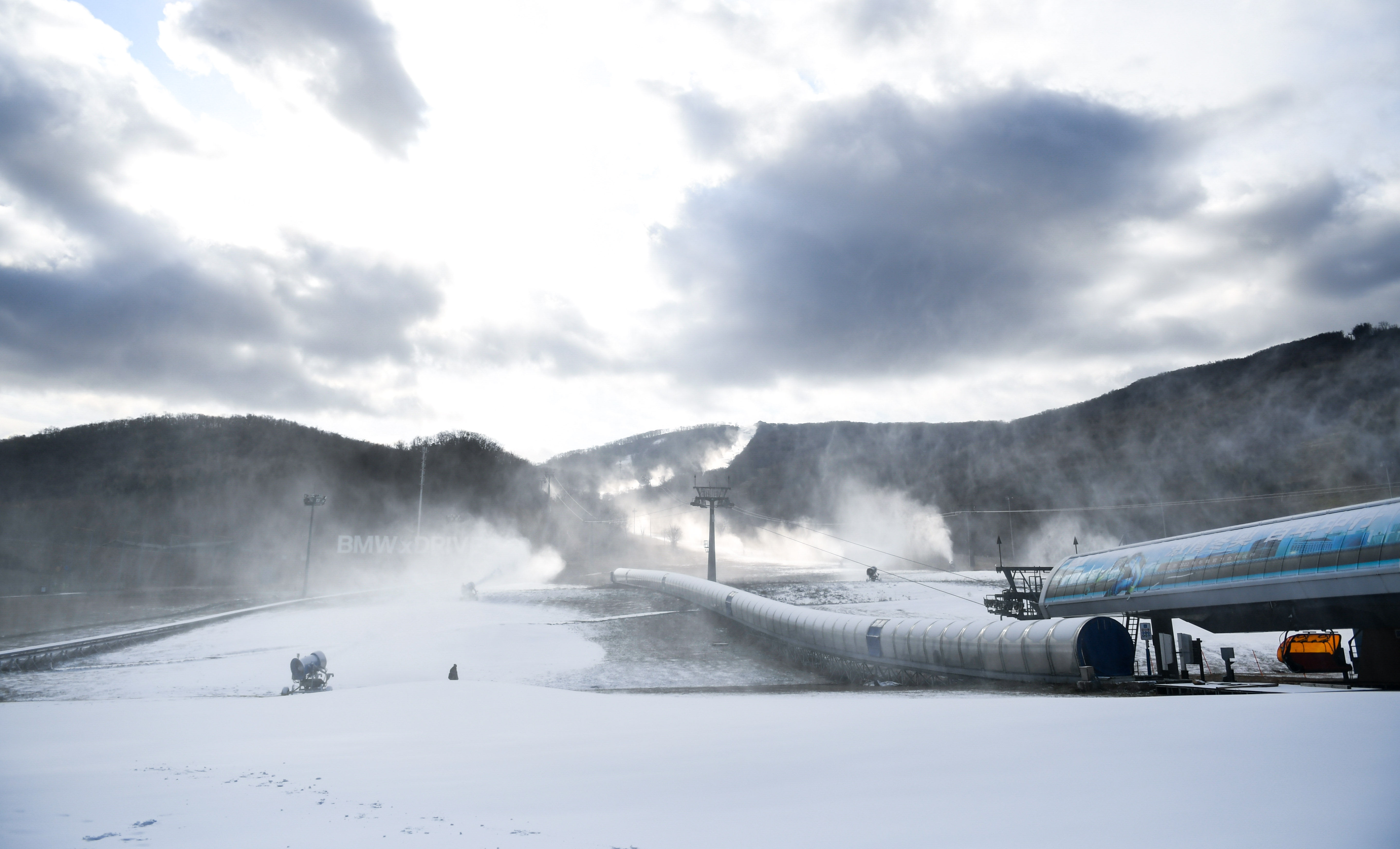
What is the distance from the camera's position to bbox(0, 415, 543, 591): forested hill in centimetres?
8950

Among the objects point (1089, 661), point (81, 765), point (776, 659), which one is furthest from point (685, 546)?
point (81, 765)

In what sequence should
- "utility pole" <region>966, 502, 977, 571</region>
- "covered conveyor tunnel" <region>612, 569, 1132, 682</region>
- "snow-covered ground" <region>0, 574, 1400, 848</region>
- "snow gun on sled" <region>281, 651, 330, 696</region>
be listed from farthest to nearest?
"utility pole" <region>966, 502, 977, 571</region> < "snow gun on sled" <region>281, 651, 330, 696</region> < "covered conveyor tunnel" <region>612, 569, 1132, 682</region> < "snow-covered ground" <region>0, 574, 1400, 848</region>

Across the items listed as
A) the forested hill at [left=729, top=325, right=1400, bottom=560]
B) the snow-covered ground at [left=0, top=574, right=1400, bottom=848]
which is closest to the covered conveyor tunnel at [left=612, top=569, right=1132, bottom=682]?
the snow-covered ground at [left=0, top=574, right=1400, bottom=848]

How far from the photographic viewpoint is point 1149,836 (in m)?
6.78

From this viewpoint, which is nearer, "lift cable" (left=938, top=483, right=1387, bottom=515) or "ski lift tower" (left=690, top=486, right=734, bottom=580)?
"ski lift tower" (left=690, top=486, right=734, bottom=580)

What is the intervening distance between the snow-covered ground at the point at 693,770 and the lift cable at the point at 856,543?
178 ft

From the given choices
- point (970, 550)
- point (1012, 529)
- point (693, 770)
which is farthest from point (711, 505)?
point (1012, 529)

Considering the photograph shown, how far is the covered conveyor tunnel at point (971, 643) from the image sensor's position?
24781mm

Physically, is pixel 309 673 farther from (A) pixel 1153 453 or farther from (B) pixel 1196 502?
(A) pixel 1153 453

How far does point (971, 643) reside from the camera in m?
27.5

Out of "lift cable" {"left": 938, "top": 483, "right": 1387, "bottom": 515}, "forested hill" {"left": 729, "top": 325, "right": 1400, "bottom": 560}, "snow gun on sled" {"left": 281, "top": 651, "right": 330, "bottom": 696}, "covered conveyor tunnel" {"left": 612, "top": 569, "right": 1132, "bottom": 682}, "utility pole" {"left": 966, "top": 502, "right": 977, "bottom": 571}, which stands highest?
"forested hill" {"left": 729, "top": 325, "right": 1400, "bottom": 560}

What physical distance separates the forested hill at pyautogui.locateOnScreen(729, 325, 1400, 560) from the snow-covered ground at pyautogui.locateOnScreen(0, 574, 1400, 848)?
298 ft

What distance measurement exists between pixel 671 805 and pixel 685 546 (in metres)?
122

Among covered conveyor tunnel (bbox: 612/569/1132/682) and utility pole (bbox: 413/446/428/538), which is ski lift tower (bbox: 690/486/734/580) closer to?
covered conveyor tunnel (bbox: 612/569/1132/682)
